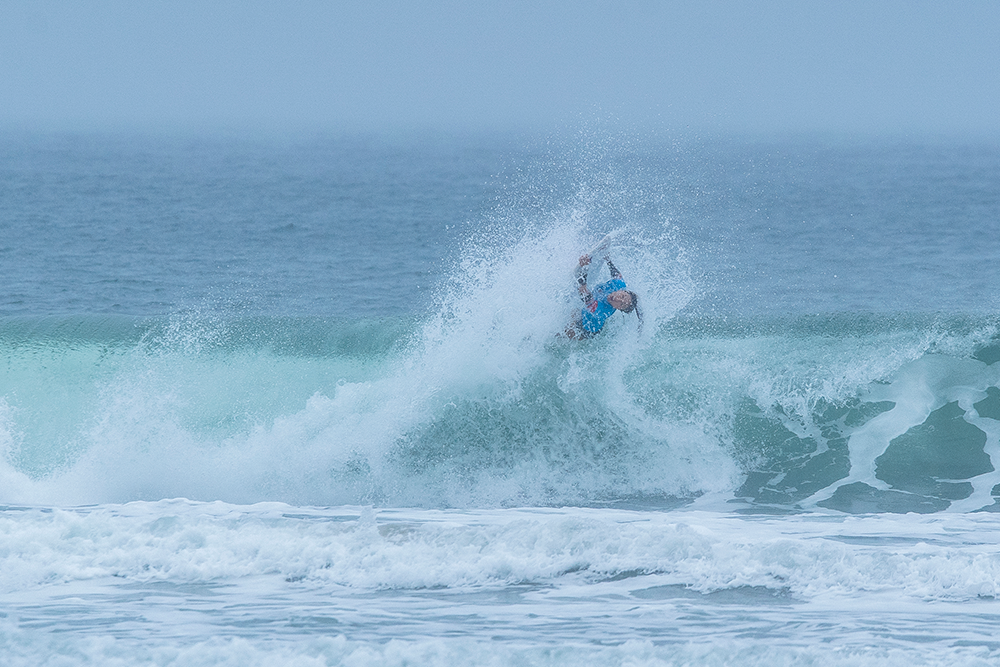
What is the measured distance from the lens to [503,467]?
1162 cm

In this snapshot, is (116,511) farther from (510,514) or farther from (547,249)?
(547,249)

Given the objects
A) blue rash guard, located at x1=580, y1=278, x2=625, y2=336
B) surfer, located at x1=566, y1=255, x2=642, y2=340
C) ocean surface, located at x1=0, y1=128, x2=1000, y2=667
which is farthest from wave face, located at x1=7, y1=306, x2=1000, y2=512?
blue rash guard, located at x1=580, y1=278, x2=625, y2=336

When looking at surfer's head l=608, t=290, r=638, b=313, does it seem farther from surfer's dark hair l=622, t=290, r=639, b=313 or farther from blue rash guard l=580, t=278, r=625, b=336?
blue rash guard l=580, t=278, r=625, b=336

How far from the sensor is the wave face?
1137 centimetres

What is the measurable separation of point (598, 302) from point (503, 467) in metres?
2.06

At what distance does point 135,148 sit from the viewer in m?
75.0

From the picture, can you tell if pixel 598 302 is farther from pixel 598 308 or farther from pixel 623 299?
pixel 623 299

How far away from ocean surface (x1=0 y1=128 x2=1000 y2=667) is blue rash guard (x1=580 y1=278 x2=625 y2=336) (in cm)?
41

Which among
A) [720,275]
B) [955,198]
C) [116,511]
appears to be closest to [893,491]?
[116,511]

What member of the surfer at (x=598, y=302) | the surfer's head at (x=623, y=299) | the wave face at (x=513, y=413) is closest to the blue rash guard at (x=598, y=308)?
the surfer at (x=598, y=302)

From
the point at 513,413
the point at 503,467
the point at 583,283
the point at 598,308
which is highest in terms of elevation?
the point at 583,283

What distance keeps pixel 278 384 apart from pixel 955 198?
3350 cm

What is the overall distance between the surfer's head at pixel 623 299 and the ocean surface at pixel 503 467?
0.62m

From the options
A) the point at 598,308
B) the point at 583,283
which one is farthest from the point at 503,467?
the point at 583,283
